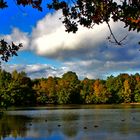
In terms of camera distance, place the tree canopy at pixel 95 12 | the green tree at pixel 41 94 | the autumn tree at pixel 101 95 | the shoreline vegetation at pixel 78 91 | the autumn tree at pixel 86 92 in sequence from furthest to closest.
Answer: the autumn tree at pixel 86 92 → the autumn tree at pixel 101 95 → the green tree at pixel 41 94 → the shoreline vegetation at pixel 78 91 → the tree canopy at pixel 95 12

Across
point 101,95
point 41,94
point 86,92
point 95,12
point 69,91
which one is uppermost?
point 69,91

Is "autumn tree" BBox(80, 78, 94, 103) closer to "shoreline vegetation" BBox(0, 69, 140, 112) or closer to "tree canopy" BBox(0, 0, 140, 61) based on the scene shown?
"shoreline vegetation" BBox(0, 69, 140, 112)

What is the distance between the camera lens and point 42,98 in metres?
134

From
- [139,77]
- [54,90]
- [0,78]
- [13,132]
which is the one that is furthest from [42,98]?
[13,132]

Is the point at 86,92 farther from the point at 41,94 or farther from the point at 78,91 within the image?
the point at 41,94

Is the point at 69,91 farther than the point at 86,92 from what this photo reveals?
No

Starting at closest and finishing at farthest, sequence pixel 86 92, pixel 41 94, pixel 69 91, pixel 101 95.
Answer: pixel 41 94 → pixel 69 91 → pixel 101 95 → pixel 86 92

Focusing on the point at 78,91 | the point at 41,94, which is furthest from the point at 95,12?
the point at 78,91

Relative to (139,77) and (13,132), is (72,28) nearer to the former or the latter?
(13,132)

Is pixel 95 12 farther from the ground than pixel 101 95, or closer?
closer

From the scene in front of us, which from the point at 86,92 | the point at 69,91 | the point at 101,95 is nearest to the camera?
the point at 69,91

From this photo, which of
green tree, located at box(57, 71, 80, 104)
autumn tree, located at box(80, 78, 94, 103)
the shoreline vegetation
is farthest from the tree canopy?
autumn tree, located at box(80, 78, 94, 103)

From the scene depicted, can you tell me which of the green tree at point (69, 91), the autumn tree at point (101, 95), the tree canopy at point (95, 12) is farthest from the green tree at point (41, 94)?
the tree canopy at point (95, 12)

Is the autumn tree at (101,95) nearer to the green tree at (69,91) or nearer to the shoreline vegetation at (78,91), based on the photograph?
the shoreline vegetation at (78,91)
